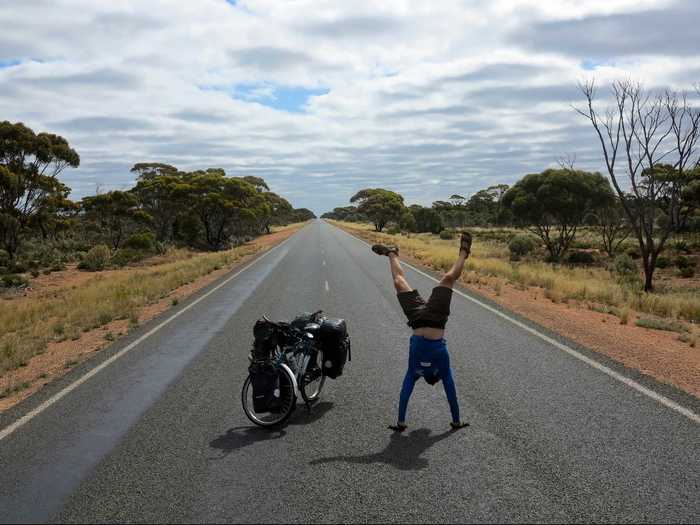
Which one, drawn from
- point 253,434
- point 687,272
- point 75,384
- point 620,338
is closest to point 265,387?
point 253,434

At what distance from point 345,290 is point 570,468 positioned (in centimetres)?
1252

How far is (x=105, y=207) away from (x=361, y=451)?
43.5 m

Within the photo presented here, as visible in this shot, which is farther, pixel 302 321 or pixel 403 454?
pixel 302 321

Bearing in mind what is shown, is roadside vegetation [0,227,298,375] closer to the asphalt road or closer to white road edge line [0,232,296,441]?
white road edge line [0,232,296,441]

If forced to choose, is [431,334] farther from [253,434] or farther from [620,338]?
[620,338]

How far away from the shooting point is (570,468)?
15.5ft

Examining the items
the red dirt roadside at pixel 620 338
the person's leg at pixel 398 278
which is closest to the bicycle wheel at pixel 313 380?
the person's leg at pixel 398 278

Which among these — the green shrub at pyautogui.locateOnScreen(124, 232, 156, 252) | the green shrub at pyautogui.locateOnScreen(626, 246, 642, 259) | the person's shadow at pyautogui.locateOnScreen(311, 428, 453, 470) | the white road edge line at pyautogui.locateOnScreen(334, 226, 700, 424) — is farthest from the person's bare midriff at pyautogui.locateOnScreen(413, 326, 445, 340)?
the green shrub at pyautogui.locateOnScreen(626, 246, 642, 259)

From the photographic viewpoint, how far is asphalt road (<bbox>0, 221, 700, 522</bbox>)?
13.6 ft

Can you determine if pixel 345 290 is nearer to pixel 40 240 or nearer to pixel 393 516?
pixel 393 516

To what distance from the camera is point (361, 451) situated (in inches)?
202

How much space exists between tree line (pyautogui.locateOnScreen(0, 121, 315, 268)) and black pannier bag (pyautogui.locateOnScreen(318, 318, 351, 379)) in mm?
29790

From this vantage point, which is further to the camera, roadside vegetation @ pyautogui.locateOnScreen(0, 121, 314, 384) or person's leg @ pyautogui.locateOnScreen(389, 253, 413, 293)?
roadside vegetation @ pyautogui.locateOnScreen(0, 121, 314, 384)

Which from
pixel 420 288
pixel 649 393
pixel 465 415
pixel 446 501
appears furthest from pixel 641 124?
pixel 446 501
